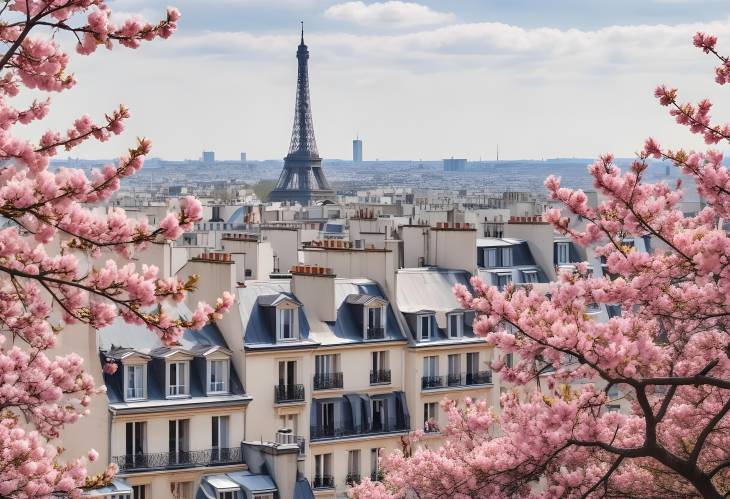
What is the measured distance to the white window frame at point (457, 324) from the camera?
50.0m

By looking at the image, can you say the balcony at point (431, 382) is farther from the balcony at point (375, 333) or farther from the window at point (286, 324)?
the window at point (286, 324)

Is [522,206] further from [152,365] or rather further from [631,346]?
[631,346]

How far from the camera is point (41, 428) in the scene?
2011 centimetres

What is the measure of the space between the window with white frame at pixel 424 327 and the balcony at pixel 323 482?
5411mm

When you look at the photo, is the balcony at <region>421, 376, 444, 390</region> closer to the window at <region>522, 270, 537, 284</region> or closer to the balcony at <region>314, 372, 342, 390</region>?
the balcony at <region>314, 372, 342, 390</region>

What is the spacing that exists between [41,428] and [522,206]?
3527 inches

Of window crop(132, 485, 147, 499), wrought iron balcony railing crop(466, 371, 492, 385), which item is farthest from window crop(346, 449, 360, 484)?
window crop(132, 485, 147, 499)

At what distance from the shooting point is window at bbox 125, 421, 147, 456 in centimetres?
4069

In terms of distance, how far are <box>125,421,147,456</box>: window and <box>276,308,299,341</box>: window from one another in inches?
208

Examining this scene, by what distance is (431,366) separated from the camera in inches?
1937

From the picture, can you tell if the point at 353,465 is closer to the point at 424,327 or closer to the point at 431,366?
the point at 431,366

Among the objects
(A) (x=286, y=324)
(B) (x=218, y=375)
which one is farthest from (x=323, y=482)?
(B) (x=218, y=375)

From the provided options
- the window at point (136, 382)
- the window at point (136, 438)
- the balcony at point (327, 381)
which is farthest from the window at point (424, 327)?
the window at point (136, 438)

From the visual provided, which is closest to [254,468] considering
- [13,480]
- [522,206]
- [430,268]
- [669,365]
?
[430,268]
